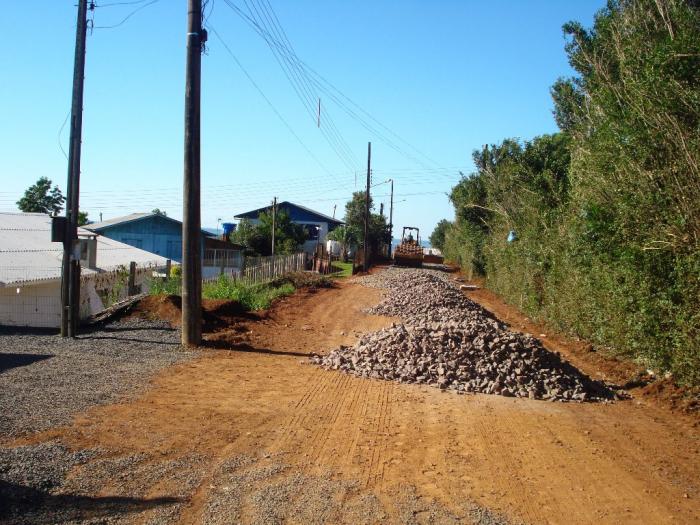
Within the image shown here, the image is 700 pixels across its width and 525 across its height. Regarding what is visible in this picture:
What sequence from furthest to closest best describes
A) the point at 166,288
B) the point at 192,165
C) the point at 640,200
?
the point at 166,288 → the point at 192,165 → the point at 640,200

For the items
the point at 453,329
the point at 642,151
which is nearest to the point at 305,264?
the point at 453,329

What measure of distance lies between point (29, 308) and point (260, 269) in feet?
45.4

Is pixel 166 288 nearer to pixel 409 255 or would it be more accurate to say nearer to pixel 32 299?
pixel 32 299

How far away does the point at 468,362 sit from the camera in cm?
1073

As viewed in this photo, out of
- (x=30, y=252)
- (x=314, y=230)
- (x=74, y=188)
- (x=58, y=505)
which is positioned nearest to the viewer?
(x=58, y=505)

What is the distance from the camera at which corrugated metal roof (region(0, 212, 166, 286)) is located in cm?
1564

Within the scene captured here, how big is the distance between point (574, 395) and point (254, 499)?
6.05 m

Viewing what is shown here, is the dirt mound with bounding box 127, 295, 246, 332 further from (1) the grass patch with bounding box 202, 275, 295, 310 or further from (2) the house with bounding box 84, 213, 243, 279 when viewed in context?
(2) the house with bounding box 84, 213, 243, 279

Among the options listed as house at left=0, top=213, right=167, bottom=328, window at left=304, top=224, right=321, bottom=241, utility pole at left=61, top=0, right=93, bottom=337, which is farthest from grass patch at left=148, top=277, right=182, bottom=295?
window at left=304, top=224, right=321, bottom=241

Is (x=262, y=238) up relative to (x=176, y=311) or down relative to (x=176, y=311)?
up

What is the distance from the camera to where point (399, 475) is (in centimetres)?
608

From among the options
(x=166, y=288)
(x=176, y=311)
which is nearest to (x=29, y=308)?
(x=176, y=311)

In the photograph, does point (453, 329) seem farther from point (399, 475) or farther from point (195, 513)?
point (195, 513)

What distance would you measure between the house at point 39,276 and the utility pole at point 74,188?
1.26 metres
